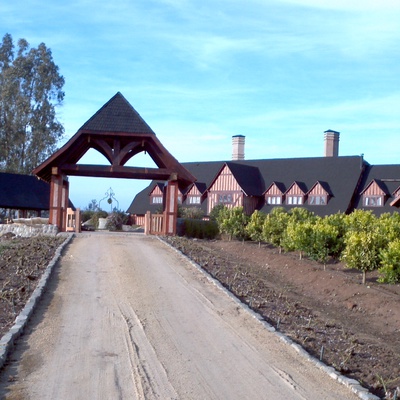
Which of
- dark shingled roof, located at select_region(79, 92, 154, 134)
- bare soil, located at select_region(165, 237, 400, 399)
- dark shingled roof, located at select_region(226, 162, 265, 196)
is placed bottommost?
bare soil, located at select_region(165, 237, 400, 399)

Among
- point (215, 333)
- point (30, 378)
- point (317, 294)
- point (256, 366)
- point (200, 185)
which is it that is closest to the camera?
point (30, 378)

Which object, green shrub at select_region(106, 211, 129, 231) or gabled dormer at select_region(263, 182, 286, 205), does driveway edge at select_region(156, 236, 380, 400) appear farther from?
gabled dormer at select_region(263, 182, 286, 205)

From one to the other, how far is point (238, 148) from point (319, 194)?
1209cm

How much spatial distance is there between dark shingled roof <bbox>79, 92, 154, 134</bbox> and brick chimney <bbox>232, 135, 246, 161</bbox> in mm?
28650

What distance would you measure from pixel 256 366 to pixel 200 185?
133 ft

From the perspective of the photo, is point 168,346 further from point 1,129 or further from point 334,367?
point 1,129

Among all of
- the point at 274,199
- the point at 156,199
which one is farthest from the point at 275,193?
the point at 156,199

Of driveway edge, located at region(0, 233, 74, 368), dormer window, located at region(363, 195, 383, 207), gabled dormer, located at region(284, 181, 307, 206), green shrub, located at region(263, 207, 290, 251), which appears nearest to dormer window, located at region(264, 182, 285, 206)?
gabled dormer, located at region(284, 181, 307, 206)

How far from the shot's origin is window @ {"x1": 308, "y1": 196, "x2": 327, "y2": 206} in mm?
42781

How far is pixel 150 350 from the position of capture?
28.3 ft

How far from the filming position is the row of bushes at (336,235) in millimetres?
18844

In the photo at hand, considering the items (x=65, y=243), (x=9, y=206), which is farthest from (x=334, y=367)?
(x=9, y=206)

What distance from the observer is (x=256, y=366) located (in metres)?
8.16

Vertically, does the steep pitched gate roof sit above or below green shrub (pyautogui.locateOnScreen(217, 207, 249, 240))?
above
